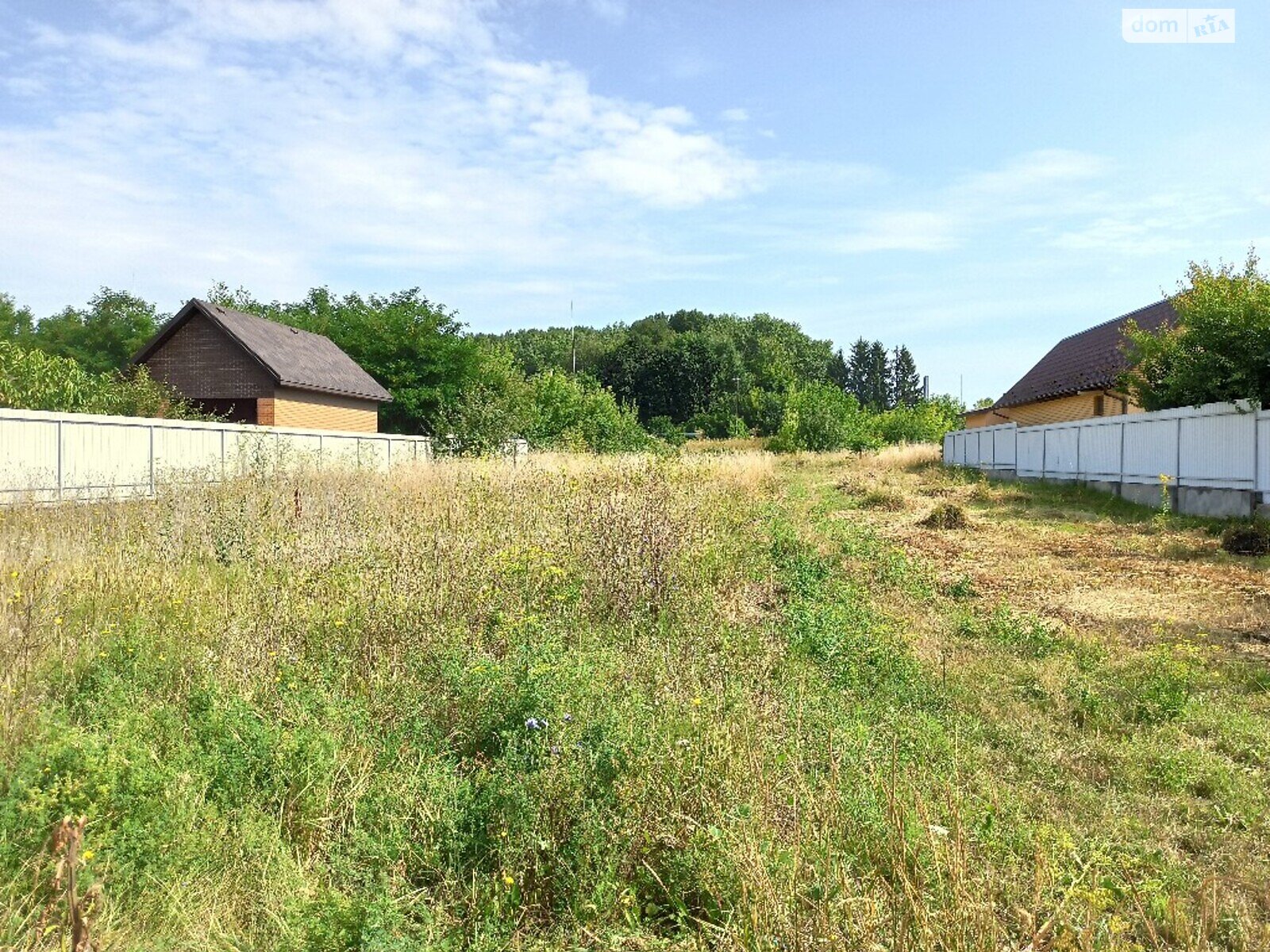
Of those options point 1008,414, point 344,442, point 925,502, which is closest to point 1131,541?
point 925,502

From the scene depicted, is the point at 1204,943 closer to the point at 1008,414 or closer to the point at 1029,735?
the point at 1029,735

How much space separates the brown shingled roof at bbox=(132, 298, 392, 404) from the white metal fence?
10348 millimetres

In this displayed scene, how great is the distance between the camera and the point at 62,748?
3.19 meters

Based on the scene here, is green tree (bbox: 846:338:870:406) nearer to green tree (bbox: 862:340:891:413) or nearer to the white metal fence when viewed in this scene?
green tree (bbox: 862:340:891:413)

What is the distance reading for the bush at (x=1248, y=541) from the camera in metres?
11.4

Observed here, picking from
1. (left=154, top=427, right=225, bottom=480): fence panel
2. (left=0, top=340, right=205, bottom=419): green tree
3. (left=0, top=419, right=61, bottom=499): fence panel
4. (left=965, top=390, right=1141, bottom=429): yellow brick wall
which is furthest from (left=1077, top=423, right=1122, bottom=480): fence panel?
(left=0, top=340, right=205, bottom=419): green tree

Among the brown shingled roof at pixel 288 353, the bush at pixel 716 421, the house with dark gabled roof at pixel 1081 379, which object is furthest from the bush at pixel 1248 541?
the bush at pixel 716 421

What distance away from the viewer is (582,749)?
135 inches

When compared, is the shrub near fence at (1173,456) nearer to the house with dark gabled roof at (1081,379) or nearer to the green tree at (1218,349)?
the green tree at (1218,349)

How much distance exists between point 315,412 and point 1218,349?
29.8m

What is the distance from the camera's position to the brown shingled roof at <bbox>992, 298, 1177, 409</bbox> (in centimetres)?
2625

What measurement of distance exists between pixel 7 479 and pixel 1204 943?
17121 millimetres

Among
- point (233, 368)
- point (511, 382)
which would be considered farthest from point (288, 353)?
point (511, 382)

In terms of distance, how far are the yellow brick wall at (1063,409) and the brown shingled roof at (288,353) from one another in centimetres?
2643
